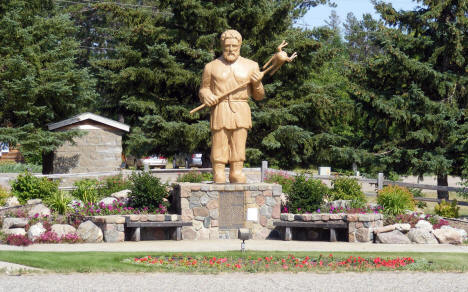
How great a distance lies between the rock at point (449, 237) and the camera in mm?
13922

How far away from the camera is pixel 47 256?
441 inches

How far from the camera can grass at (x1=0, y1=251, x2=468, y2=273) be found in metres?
10.3

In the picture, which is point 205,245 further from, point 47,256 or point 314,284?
point 314,284

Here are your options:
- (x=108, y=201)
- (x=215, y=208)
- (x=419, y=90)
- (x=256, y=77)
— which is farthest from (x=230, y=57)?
(x=419, y=90)

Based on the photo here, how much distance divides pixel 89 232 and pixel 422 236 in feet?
24.3

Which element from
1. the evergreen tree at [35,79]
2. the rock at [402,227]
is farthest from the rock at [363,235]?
the evergreen tree at [35,79]

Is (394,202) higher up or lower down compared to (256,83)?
lower down

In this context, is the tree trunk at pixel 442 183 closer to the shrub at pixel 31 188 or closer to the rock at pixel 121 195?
the rock at pixel 121 195

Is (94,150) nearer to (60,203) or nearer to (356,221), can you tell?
(60,203)

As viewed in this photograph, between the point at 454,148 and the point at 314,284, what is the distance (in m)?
13.2

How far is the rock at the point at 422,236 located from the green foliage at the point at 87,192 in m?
8.15

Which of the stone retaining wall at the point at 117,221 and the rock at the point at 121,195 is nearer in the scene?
the stone retaining wall at the point at 117,221

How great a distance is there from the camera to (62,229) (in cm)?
1391

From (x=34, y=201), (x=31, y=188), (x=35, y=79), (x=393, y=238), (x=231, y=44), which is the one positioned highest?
(x=35, y=79)
